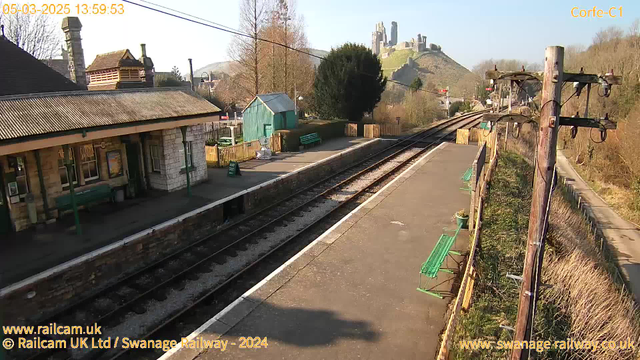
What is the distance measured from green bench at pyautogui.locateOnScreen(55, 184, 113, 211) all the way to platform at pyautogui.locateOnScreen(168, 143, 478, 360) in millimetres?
6814

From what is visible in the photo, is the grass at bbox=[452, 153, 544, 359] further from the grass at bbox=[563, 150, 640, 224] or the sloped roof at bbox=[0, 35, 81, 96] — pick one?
the sloped roof at bbox=[0, 35, 81, 96]

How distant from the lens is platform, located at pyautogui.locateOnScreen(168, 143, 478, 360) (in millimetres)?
5762

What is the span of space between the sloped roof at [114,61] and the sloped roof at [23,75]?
69.7 inches

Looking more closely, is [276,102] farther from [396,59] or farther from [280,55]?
[396,59]

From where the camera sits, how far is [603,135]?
172 inches

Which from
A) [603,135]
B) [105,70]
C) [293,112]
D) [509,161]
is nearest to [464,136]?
[509,161]

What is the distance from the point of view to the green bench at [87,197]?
10805 mm

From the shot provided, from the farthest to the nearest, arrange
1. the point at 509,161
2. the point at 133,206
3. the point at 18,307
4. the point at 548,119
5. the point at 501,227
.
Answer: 1. the point at 509,161
2. the point at 133,206
3. the point at 501,227
4. the point at 18,307
5. the point at 548,119

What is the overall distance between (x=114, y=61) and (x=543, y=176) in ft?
56.8

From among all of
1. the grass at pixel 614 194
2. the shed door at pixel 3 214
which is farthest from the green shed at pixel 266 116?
the grass at pixel 614 194

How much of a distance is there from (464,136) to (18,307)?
26117 mm

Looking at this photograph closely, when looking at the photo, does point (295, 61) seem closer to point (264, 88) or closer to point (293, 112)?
point (264, 88)

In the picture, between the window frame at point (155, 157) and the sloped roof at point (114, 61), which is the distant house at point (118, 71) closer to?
the sloped roof at point (114, 61)

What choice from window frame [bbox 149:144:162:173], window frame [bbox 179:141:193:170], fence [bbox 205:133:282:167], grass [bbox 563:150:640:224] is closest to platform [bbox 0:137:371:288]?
window frame [bbox 179:141:193:170]
